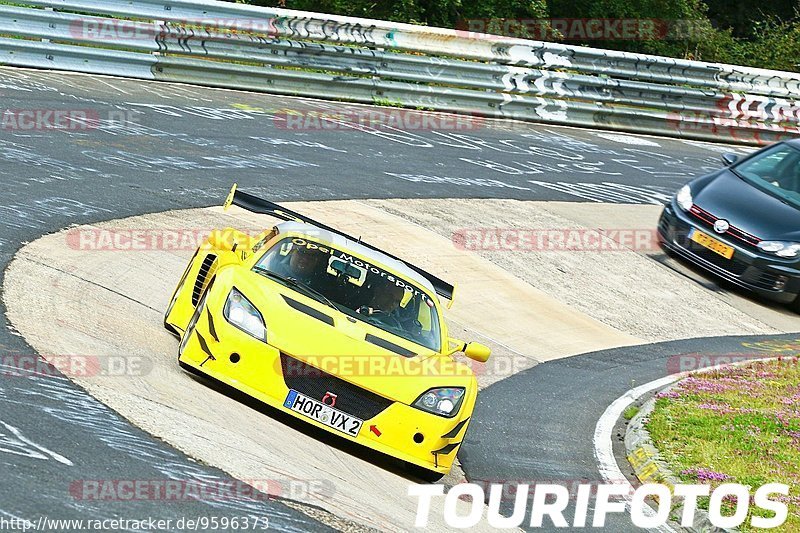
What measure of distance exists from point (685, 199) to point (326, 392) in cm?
913

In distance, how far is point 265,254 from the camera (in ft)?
27.8

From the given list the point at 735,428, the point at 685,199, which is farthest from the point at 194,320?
the point at 685,199

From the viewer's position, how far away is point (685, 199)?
50.4ft

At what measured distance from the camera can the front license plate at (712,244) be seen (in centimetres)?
1473

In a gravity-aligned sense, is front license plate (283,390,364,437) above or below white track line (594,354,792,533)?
above

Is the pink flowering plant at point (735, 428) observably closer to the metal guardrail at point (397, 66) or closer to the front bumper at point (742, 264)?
the front bumper at point (742, 264)

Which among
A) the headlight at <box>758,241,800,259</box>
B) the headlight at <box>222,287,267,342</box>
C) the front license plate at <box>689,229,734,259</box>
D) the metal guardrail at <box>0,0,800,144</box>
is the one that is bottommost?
the front license plate at <box>689,229,734,259</box>

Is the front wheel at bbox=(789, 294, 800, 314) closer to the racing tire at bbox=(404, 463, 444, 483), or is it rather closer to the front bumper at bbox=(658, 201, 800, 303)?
the front bumper at bbox=(658, 201, 800, 303)

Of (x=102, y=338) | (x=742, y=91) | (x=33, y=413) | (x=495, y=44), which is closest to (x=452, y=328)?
(x=102, y=338)

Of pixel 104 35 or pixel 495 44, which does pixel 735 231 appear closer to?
pixel 495 44

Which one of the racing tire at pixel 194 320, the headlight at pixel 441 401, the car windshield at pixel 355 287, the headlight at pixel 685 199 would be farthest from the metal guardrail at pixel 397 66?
the headlight at pixel 441 401

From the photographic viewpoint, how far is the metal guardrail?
17.6 m

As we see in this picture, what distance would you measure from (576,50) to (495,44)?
160 cm

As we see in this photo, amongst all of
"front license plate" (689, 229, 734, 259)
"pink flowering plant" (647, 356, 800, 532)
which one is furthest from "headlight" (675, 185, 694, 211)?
"pink flowering plant" (647, 356, 800, 532)
